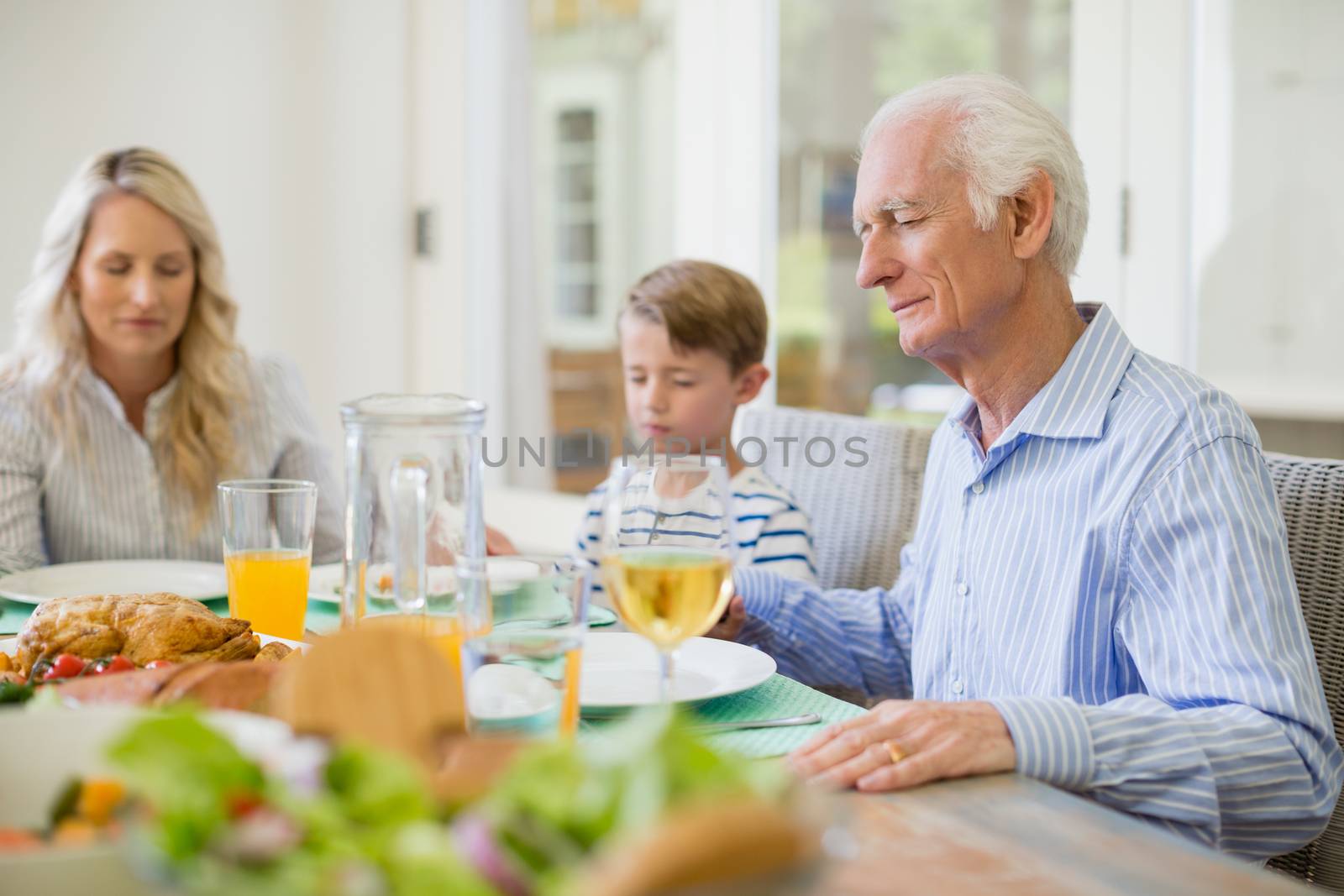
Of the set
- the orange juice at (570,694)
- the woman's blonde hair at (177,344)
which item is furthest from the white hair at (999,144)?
the woman's blonde hair at (177,344)

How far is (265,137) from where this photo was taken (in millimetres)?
4000

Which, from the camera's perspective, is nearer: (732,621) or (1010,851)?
(1010,851)

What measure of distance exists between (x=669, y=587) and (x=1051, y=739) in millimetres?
313

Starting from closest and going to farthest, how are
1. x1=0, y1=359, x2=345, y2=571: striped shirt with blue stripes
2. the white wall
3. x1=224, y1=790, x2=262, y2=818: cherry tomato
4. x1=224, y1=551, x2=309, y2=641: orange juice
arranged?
x1=224, y1=790, x2=262, y2=818: cherry tomato → x1=224, y1=551, x2=309, y2=641: orange juice → x1=0, y1=359, x2=345, y2=571: striped shirt with blue stripes → the white wall

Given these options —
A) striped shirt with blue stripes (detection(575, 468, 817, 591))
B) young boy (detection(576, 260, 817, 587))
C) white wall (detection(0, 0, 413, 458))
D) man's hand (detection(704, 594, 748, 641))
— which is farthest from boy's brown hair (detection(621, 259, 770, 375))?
white wall (detection(0, 0, 413, 458))

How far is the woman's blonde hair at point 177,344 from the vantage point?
2.12m

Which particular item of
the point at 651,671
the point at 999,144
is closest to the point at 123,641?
the point at 651,671

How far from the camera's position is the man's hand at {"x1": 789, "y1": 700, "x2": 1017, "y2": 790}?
2.67 ft

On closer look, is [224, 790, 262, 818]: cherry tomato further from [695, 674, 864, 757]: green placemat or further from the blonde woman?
the blonde woman

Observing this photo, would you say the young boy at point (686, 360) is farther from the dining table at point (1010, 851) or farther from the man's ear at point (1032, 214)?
the dining table at point (1010, 851)

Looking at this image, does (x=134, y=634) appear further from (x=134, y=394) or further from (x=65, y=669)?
(x=134, y=394)

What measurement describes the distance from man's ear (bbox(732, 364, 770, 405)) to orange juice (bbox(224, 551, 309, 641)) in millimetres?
1067

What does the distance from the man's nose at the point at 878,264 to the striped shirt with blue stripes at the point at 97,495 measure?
1.08m

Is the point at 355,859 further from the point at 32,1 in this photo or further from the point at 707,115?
the point at 32,1
